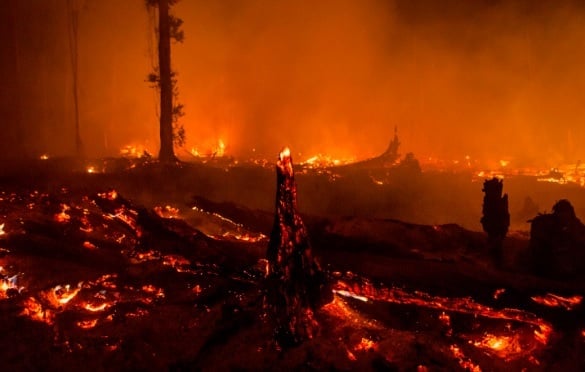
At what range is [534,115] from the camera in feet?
79.0

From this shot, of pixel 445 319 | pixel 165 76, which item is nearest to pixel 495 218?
pixel 445 319

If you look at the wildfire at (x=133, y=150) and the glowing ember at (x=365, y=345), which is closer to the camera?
the glowing ember at (x=365, y=345)

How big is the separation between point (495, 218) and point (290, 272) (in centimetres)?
377

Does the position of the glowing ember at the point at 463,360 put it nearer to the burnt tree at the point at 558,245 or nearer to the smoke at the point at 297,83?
the burnt tree at the point at 558,245

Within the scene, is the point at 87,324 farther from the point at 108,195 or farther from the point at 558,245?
the point at 558,245

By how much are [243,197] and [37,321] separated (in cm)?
854

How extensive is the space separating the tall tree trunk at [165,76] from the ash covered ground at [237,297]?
7.23 metres

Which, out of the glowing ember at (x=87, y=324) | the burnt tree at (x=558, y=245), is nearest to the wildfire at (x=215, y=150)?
the burnt tree at (x=558, y=245)

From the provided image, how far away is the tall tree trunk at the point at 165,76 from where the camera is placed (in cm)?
1351

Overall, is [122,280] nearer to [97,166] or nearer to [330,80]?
[97,166]

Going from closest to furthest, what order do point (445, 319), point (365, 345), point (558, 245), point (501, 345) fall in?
point (365, 345)
point (501, 345)
point (445, 319)
point (558, 245)

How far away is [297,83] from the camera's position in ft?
83.5

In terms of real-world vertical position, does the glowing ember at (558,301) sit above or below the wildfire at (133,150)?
below

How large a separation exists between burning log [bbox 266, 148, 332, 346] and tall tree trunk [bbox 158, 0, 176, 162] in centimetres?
1055
